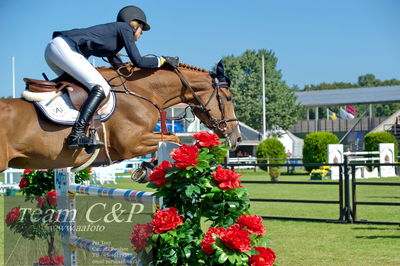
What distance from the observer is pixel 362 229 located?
9.65 meters

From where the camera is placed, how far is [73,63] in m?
4.70

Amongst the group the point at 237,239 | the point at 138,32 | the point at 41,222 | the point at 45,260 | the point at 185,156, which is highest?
the point at 138,32

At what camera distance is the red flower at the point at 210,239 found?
3637mm

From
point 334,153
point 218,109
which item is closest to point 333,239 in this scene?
point 218,109

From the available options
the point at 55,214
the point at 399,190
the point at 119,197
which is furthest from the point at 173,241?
the point at 399,190

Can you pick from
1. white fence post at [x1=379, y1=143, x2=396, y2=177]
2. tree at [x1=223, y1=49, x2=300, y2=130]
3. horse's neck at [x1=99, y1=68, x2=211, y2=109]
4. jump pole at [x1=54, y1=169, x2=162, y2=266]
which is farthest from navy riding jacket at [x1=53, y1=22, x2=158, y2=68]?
tree at [x1=223, y1=49, x2=300, y2=130]

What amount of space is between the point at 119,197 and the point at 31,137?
81 cm

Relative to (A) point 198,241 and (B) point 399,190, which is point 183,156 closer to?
(A) point 198,241

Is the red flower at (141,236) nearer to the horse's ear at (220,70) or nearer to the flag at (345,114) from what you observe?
the horse's ear at (220,70)

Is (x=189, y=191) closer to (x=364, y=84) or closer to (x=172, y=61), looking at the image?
(x=172, y=61)

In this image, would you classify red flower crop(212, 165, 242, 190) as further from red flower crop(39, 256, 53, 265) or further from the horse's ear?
red flower crop(39, 256, 53, 265)

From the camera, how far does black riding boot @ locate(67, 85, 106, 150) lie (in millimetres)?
4516

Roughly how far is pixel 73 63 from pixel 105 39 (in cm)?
33

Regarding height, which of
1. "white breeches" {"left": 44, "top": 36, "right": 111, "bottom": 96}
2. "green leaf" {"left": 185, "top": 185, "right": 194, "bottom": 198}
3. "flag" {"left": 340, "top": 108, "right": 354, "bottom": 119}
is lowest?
"green leaf" {"left": 185, "top": 185, "right": 194, "bottom": 198}
